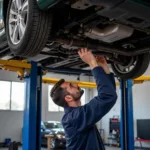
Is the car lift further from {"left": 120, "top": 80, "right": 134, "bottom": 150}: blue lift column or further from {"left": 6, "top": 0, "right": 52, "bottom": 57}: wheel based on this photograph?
{"left": 6, "top": 0, "right": 52, "bottom": 57}: wheel

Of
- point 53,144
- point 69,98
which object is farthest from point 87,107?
point 53,144

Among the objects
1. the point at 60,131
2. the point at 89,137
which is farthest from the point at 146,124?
the point at 89,137

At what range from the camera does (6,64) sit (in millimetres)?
4652

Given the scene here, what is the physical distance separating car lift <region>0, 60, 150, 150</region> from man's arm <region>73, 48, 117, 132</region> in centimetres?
226

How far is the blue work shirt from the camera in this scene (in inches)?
84.7

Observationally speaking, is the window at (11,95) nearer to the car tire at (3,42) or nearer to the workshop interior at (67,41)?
the workshop interior at (67,41)

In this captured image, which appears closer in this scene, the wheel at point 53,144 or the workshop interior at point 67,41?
the workshop interior at point 67,41

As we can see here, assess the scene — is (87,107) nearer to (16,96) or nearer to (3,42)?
(3,42)

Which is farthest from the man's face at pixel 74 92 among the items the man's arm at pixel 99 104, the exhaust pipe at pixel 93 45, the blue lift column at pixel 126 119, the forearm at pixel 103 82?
the blue lift column at pixel 126 119

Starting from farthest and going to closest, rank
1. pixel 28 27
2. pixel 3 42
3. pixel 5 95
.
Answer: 1. pixel 5 95
2. pixel 3 42
3. pixel 28 27

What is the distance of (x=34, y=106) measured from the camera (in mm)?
4520

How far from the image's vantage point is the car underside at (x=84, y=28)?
7.77 ft

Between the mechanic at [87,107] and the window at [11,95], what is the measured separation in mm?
11134

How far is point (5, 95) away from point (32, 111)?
30.1ft
